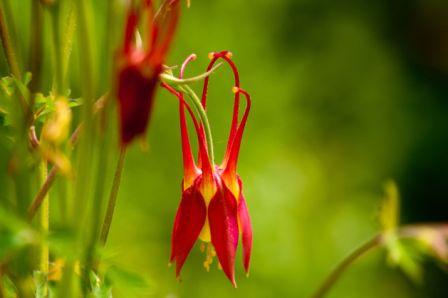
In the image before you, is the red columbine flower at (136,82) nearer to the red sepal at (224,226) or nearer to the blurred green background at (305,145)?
the red sepal at (224,226)

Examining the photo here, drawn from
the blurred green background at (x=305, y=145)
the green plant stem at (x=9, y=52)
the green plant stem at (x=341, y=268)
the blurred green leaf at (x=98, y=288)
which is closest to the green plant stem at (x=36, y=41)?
the green plant stem at (x=9, y=52)

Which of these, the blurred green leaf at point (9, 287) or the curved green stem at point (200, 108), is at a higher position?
the curved green stem at point (200, 108)

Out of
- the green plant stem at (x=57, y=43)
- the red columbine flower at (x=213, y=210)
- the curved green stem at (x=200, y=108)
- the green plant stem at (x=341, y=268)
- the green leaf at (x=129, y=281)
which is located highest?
the green plant stem at (x=57, y=43)

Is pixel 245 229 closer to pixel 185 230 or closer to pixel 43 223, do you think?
pixel 185 230

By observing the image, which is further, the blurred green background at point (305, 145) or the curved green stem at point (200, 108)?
the blurred green background at point (305, 145)

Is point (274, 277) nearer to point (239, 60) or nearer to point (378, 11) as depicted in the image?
point (239, 60)

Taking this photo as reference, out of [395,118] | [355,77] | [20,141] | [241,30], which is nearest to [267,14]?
[241,30]
